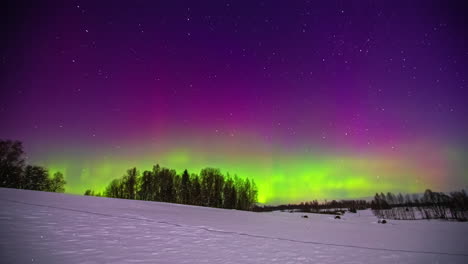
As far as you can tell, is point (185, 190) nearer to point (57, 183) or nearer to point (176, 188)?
point (176, 188)

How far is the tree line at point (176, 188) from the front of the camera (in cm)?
6696

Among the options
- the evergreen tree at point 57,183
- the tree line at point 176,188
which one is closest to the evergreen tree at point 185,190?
the tree line at point 176,188

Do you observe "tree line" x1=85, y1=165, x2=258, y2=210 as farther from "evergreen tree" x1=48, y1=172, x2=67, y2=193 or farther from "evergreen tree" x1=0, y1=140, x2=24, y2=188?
"evergreen tree" x1=0, y1=140, x2=24, y2=188

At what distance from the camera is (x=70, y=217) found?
421 inches

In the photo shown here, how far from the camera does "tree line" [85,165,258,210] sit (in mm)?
66956

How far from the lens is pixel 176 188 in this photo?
233 feet

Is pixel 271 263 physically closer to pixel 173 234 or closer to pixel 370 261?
Answer: pixel 370 261

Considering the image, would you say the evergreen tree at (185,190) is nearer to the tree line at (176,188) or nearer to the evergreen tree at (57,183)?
the tree line at (176,188)

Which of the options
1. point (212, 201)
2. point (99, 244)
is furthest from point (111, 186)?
point (99, 244)

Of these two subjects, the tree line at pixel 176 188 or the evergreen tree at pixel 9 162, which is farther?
the tree line at pixel 176 188

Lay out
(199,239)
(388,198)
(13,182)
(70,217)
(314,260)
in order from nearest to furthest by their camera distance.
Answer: (314,260) → (199,239) → (70,217) → (13,182) → (388,198)

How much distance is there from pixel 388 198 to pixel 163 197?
672 ft

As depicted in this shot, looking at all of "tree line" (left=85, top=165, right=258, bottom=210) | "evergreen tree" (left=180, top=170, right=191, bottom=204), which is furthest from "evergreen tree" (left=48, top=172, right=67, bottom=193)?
"evergreen tree" (left=180, top=170, right=191, bottom=204)

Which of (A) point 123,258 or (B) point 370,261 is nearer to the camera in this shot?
(A) point 123,258
